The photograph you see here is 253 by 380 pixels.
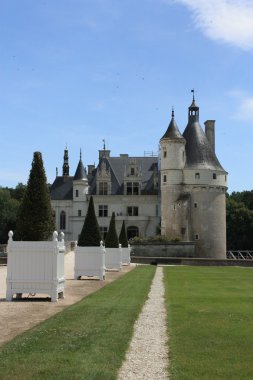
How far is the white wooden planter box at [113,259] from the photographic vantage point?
1325 inches

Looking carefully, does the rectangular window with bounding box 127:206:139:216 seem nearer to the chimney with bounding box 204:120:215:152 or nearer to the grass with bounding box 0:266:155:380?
the chimney with bounding box 204:120:215:152

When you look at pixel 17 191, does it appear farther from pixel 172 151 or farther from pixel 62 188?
pixel 172 151

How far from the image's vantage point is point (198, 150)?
67.6 m

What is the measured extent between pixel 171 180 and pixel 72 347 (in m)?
59.2

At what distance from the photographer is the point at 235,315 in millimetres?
11023

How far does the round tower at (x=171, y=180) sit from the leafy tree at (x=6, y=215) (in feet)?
67.1

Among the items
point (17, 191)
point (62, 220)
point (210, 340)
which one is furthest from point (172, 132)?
point (210, 340)

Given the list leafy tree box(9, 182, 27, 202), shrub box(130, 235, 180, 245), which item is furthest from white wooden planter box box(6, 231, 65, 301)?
leafy tree box(9, 182, 27, 202)

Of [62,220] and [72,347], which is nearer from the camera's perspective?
[72,347]

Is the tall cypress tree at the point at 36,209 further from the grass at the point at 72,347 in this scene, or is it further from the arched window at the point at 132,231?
the arched window at the point at 132,231

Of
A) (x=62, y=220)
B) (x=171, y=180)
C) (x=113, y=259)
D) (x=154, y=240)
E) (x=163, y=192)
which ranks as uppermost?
(x=171, y=180)

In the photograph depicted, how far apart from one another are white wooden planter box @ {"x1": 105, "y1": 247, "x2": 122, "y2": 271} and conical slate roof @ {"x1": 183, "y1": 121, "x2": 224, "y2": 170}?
110 feet

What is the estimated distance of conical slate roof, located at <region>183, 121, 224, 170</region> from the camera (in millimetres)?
66875

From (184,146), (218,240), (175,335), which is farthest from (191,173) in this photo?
(175,335)
